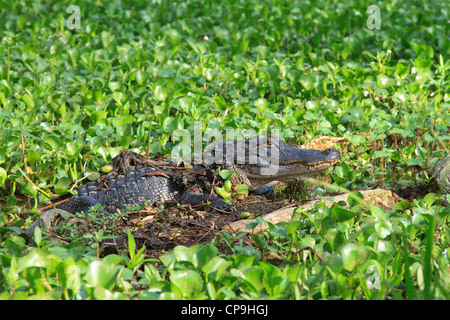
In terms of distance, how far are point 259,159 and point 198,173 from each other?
49cm

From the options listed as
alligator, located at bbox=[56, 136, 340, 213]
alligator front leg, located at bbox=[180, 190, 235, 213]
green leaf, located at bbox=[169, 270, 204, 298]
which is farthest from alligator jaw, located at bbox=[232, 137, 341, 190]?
green leaf, located at bbox=[169, 270, 204, 298]

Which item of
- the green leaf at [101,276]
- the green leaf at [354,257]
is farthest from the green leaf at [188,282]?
the green leaf at [354,257]

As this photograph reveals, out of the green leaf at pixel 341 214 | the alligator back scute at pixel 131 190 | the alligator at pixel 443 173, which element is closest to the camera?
the green leaf at pixel 341 214

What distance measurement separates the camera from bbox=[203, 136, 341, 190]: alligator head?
157 inches

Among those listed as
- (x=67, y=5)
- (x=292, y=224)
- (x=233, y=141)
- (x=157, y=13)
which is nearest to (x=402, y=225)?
(x=292, y=224)

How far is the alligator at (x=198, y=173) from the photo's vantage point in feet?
12.8

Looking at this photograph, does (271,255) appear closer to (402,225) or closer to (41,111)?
(402,225)

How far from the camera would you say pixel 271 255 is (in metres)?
2.65

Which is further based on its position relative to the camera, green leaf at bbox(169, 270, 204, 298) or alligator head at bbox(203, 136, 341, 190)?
alligator head at bbox(203, 136, 341, 190)

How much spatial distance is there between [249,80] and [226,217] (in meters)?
2.50

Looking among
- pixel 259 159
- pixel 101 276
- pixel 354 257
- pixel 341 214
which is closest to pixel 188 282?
pixel 101 276

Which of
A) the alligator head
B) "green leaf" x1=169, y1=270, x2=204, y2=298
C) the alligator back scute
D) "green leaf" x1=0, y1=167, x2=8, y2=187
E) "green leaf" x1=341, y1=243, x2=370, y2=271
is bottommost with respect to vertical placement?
"green leaf" x1=169, y1=270, x2=204, y2=298

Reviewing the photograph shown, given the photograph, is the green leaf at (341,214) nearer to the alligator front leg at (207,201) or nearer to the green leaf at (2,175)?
the alligator front leg at (207,201)

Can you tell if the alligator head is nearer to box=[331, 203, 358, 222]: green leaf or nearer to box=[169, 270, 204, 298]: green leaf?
box=[331, 203, 358, 222]: green leaf
